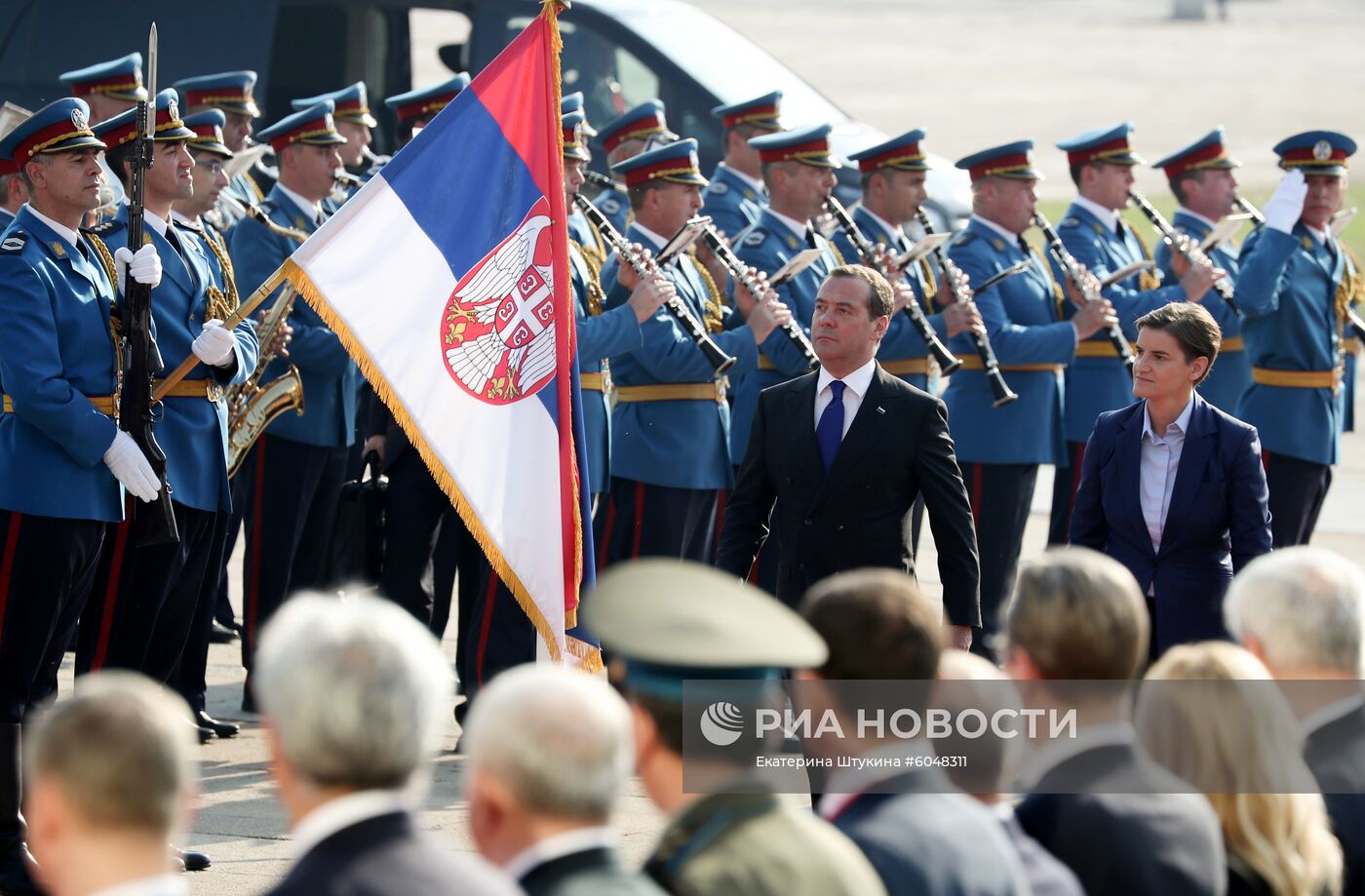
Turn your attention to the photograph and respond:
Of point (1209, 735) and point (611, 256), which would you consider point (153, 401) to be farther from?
point (1209, 735)

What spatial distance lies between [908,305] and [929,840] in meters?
4.98

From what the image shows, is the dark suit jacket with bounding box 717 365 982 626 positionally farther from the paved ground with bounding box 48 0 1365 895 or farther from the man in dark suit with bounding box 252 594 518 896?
the paved ground with bounding box 48 0 1365 895

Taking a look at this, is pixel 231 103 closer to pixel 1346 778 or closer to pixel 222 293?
pixel 222 293

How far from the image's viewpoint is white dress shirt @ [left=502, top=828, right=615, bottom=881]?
9.50 ft

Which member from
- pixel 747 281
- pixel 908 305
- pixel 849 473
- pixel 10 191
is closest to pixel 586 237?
pixel 747 281

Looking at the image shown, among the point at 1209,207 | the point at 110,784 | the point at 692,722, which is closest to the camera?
the point at 110,784

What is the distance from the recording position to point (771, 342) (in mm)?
8008

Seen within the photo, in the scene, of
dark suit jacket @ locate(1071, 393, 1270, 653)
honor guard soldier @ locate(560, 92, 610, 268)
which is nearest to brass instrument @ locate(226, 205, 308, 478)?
honor guard soldier @ locate(560, 92, 610, 268)

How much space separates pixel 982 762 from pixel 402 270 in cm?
298

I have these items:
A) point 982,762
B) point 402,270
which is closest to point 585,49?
point 402,270

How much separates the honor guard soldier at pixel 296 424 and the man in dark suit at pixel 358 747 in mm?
4741

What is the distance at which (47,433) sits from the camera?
18.7ft

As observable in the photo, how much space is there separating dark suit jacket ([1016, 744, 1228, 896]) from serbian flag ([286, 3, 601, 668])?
9.06 ft

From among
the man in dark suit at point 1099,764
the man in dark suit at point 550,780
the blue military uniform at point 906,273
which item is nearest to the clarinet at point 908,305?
the blue military uniform at point 906,273
